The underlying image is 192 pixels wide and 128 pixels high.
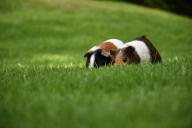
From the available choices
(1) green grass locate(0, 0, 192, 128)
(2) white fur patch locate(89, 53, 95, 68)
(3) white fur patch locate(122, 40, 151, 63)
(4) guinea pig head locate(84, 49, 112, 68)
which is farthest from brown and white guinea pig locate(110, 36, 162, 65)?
(1) green grass locate(0, 0, 192, 128)

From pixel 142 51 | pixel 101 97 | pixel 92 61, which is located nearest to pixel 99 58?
pixel 92 61

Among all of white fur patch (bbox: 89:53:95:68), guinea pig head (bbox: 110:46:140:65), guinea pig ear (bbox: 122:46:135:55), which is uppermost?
guinea pig ear (bbox: 122:46:135:55)

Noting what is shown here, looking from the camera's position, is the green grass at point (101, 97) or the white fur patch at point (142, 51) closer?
the green grass at point (101, 97)

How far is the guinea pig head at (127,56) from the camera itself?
9.62 meters

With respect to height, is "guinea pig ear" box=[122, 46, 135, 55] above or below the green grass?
above

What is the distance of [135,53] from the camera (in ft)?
32.0

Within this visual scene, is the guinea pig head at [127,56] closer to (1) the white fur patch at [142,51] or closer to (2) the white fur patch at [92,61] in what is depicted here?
(1) the white fur patch at [142,51]

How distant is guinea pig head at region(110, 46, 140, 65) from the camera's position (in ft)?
31.6

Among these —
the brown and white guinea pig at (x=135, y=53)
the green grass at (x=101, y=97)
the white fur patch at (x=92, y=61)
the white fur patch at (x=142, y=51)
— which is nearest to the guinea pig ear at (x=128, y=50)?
the brown and white guinea pig at (x=135, y=53)

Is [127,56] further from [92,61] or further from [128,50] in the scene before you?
[92,61]

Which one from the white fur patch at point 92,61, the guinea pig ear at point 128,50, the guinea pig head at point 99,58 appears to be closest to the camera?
the guinea pig ear at point 128,50

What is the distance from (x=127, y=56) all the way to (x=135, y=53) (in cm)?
22

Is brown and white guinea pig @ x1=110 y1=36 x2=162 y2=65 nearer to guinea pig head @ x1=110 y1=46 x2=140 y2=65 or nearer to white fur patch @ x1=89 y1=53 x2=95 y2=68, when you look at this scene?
guinea pig head @ x1=110 y1=46 x2=140 y2=65

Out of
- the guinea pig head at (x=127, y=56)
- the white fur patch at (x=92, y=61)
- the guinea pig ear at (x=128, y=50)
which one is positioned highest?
the guinea pig ear at (x=128, y=50)
